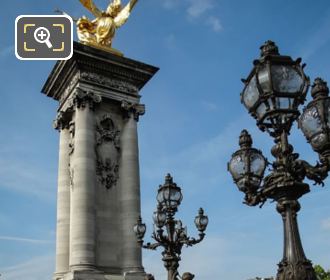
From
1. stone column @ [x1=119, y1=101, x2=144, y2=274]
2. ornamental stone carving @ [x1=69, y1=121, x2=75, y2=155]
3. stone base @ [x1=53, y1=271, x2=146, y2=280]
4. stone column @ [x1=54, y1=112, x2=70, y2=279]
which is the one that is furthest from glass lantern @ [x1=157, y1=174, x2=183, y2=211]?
ornamental stone carving @ [x1=69, y1=121, x2=75, y2=155]

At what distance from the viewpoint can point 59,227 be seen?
21.0m

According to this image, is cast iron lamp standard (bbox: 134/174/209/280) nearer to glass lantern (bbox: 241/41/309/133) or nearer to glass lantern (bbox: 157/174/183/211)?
glass lantern (bbox: 157/174/183/211)

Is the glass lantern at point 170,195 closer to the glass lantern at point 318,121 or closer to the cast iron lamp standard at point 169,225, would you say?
the cast iron lamp standard at point 169,225

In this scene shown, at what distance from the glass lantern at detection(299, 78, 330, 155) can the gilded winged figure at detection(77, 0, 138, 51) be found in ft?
55.9

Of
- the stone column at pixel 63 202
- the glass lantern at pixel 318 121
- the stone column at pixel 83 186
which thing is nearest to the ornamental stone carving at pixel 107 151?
the stone column at pixel 83 186

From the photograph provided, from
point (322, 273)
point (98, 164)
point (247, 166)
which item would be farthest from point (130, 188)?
point (322, 273)

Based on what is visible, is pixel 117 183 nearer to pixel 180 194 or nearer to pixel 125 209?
pixel 125 209

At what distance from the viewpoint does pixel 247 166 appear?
746 centimetres

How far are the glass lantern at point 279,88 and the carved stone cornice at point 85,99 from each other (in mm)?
14852

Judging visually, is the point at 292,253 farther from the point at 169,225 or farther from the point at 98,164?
the point at 98,164

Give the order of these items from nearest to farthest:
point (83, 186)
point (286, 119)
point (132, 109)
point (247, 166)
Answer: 1. point (286, 119)
2. point (247, 166)
3. point (83, 186)
4. point (132, 109)

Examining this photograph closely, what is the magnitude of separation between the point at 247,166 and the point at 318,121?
1.30 metres

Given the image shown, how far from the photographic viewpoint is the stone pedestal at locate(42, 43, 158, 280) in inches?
762

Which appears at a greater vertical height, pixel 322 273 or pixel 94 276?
pixel 322 273
